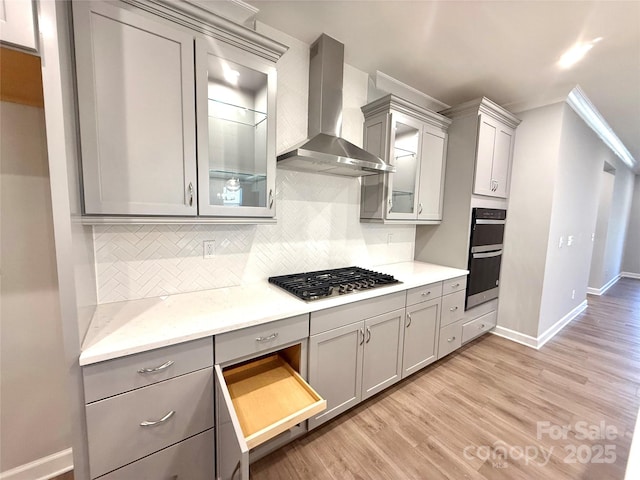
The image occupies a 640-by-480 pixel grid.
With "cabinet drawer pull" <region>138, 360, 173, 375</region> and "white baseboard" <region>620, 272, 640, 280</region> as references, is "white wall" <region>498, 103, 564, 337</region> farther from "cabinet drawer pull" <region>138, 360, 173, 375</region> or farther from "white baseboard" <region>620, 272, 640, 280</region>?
"white baseboard" <region>620, 272, 640, 280</region>

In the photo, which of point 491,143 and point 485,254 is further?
point 485,254

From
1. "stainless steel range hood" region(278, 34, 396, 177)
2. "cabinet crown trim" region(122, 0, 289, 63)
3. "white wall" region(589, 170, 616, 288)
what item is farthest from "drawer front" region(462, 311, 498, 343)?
"white wall" region(589, 170, 616, 288)

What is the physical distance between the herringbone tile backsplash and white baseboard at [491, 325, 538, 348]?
1.68 metres

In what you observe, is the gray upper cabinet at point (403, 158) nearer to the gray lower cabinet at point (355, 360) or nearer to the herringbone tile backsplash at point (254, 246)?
the herringbone tile backsplash at point (254, 246)

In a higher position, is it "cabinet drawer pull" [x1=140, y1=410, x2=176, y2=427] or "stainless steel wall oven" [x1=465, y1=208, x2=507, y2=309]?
"stainless steel wall oven" [x1=465, y1=208, x2=507, y2=309]

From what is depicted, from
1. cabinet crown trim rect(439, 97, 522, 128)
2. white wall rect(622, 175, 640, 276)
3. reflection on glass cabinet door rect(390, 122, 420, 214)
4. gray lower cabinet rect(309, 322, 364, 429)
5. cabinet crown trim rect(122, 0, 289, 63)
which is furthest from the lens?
white wall rect(622, 175, 640, 276)

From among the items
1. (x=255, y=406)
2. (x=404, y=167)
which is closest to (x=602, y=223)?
(x=404, y=167)

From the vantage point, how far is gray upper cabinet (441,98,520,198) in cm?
259

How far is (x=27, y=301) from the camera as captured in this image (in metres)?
1.34

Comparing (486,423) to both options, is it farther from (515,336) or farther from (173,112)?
(173,112)

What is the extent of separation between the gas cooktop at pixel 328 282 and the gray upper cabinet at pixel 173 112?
538 mm

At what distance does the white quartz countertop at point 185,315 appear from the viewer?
3.43ft

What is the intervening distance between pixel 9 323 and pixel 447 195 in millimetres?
3488

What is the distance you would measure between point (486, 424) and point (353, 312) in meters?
1.32
